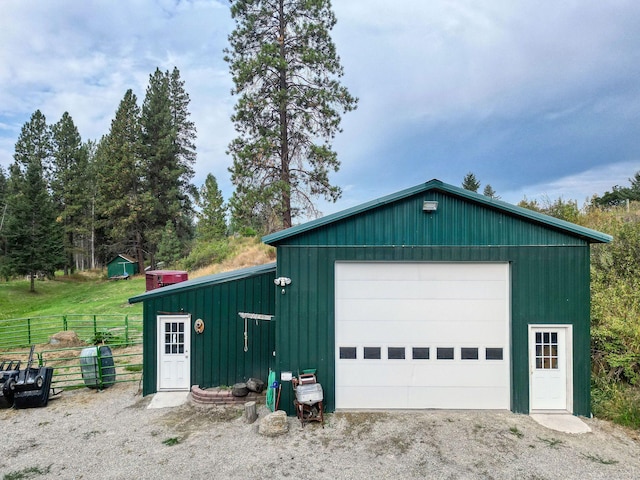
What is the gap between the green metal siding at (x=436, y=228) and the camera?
21.4 ft

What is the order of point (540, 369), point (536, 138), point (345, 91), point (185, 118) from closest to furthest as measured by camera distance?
point (540, 369)
point (536, 138)
point (345, 91)
point (185, 118)

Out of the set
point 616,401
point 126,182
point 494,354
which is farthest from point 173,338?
point 126,182

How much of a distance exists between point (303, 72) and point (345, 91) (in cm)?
227

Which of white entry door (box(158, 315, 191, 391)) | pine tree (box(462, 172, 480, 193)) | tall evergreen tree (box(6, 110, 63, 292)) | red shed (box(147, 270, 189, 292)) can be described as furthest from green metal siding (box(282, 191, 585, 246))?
pine tree (box(462, 172, 480, 193))

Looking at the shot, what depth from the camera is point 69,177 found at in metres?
34.2

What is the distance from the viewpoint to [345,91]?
53.4 ft

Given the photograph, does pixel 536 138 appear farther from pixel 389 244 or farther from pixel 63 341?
pixel 63 341

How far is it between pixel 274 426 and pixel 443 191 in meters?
5.38

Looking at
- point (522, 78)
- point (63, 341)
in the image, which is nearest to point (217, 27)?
point (522, 78)

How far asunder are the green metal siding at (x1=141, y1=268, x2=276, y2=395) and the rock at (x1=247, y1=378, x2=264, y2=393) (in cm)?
27

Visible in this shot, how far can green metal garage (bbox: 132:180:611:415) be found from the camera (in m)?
6.45

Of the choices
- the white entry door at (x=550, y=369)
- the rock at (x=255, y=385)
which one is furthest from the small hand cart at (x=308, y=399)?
the white entry door at (x=550, y=369)

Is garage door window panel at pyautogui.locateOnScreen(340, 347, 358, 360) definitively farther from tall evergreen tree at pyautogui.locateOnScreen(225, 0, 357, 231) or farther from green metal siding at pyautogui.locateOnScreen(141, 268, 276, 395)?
tall evergreen tree at pyautogui.locateOnScreen(225, 0, 357, 231)

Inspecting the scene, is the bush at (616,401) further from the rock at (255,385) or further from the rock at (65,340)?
the rock at (65,340)
